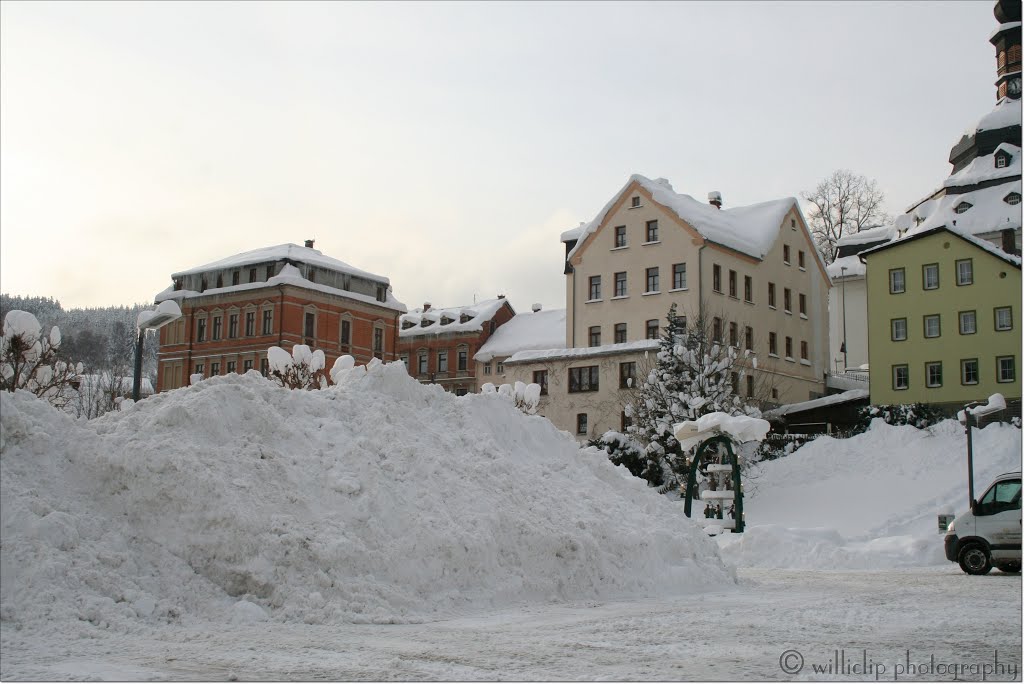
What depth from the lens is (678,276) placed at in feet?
159

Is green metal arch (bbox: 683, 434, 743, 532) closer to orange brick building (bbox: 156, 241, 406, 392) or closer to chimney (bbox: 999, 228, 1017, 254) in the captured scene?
chimney (bbox: 999, 228, 1017, 254)

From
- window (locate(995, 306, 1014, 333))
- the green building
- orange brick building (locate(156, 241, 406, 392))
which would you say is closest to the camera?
window (locate(995, 306, 1014, 333))

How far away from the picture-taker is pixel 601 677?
292 inches

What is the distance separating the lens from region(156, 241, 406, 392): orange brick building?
6225cm

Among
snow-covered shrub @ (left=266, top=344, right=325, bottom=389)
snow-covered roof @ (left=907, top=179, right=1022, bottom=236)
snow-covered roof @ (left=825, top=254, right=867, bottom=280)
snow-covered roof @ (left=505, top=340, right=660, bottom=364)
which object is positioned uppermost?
snow-covered roof @ (left=907, top=179, right=1022, bottom=236)

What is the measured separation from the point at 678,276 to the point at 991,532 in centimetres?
3099

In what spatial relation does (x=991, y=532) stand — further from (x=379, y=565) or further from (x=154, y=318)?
(x=154, y=318)

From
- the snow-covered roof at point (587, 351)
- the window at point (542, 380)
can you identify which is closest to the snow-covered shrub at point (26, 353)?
the window at point (542, 380)

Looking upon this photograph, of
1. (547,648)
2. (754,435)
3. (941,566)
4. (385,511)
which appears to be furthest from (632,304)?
(547,648)

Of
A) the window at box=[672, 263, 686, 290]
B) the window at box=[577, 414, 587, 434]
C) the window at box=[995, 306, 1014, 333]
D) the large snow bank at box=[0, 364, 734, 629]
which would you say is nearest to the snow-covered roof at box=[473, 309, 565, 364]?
the window at box=[672, 263, 686, 290]

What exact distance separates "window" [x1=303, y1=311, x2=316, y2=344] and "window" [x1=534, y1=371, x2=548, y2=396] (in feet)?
63.2

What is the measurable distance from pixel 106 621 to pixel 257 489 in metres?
2.68

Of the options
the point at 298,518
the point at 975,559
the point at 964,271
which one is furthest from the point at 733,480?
the point at 964,271

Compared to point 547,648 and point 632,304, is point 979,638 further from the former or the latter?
point 632,304
